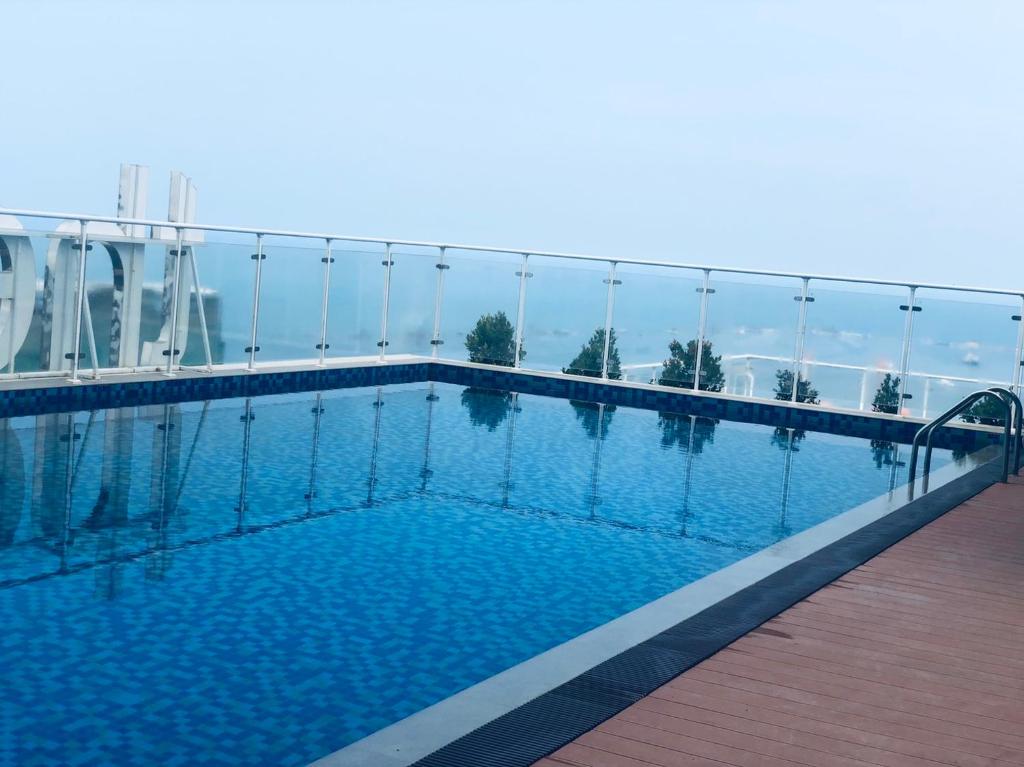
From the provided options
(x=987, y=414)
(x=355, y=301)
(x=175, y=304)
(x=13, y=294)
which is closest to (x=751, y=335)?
(x=987, y=414)

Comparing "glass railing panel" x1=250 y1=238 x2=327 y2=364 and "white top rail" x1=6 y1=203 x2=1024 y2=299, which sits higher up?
"white top rail" x1=6 y1=203 x2=1024 y2=299

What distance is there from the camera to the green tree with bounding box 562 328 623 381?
12094 mm

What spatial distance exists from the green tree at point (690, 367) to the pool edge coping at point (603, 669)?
591cm

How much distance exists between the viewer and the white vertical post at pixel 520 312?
12.2 m

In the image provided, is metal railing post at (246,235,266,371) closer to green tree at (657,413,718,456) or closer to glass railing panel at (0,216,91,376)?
glass railing panel at (0,216,91,376)

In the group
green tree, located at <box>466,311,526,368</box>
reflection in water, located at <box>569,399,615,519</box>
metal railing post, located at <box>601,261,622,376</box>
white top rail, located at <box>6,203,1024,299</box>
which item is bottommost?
reflection in water, located at <box>569,399,615,519</box>

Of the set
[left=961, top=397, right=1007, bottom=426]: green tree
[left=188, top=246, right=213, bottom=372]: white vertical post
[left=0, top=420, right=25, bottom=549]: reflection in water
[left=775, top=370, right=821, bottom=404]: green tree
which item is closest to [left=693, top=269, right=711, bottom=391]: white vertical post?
[left=775, top=370, right=821, bottom=404]: green tree

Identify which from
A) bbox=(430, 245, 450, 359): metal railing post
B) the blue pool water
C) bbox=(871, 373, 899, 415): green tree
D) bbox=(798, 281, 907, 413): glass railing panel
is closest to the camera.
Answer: the blue pool water

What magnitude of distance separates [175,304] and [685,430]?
4.49 meters

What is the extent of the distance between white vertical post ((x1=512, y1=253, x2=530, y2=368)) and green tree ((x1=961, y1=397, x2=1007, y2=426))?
173 inches

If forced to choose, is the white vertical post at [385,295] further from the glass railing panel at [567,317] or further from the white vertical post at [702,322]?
the white vertical post at [702,322]

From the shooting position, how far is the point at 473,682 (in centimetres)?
415

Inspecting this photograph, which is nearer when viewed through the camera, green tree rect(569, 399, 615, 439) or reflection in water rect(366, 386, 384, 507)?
reflection in water rect(366, 386, 384, 507)

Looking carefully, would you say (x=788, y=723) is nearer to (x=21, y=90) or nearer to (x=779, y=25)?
(x=779, y=25)
